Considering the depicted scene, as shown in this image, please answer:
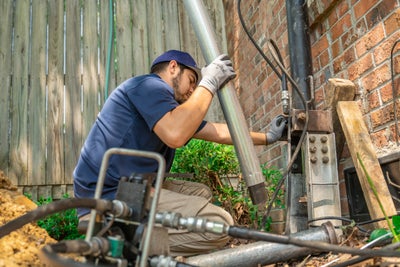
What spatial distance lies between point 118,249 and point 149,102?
112cm

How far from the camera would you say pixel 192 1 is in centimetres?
214

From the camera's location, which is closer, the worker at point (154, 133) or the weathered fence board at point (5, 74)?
the worker at point (154, 133)

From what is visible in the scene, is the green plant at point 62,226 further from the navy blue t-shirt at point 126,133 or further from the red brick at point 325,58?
the red brick at point 325,58

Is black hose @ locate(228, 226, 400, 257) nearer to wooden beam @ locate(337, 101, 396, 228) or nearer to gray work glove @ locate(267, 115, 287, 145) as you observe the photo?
wooden beam @ locate(337, 101, 396, 228)

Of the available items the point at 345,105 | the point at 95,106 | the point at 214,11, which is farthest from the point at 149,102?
the point at 214,11

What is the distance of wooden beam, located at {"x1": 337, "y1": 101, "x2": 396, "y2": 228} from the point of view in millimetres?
1949

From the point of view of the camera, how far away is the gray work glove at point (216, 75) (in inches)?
83.0

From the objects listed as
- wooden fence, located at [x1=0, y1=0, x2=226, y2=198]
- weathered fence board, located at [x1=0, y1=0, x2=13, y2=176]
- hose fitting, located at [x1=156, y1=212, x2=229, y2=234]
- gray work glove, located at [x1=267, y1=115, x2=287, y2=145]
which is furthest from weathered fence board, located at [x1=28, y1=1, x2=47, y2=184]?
hose fitting, located at [x1=156, y1=212, x2=229, y2=234]

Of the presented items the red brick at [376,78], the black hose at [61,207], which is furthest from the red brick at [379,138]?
the black hose at [61,207]

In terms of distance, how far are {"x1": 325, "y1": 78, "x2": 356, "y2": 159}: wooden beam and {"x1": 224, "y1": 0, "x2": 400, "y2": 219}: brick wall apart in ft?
0.16

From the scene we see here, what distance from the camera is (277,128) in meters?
2.50

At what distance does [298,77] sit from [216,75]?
0.70 meters

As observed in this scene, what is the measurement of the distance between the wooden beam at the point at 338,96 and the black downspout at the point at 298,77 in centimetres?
17

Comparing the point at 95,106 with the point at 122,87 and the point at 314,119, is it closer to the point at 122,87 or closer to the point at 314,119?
the point at 122,87
